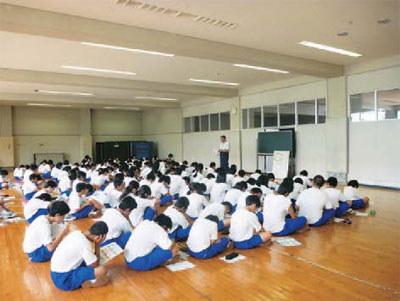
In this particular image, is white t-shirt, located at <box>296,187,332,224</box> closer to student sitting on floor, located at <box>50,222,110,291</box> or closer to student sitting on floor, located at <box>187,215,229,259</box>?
student sitting on floor, located at <box>187,215,229,259</box>

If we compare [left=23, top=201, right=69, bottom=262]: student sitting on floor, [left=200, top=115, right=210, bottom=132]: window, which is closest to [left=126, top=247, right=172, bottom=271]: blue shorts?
[left=23, top=201, right=69, bottom=262]: student sitting on floor

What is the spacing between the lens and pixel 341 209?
18.6 feet

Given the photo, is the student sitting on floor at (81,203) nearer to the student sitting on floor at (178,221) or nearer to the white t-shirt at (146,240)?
the student sitting on floor at (178,221)

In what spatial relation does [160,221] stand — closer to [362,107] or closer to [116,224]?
[116,224]

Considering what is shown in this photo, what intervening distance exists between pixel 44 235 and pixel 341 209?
15.8 feet

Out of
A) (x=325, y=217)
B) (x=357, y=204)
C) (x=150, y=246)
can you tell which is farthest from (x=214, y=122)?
(x=150, y=246)

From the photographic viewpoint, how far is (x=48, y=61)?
25.7 ft

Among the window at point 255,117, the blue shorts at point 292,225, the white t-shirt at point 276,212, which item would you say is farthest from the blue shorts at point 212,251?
the window at point 255,117

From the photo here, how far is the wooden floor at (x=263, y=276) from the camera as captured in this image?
9.67ft

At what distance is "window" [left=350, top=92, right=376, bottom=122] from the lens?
857 cm

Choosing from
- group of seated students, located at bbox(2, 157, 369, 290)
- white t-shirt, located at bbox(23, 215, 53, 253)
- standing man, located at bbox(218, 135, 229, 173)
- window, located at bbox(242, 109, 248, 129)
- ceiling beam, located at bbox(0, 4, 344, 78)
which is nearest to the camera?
group of seated students, located at bbox(2, 157, 369, 290)

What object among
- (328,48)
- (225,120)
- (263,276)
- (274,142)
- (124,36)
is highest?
(328,48)

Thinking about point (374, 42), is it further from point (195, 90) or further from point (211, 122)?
point (211, 122)

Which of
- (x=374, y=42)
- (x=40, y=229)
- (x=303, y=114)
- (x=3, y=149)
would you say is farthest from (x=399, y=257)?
(x=3, y=149)
